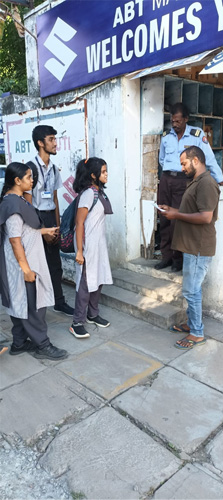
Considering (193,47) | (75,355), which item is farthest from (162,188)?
(75,355)

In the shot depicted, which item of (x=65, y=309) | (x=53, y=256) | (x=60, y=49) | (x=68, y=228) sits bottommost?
(x=65, y=309)

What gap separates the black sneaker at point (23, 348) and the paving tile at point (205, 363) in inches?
46.5

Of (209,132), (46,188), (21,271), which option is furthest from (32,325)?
(209,132)

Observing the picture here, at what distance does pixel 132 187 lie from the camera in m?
4.40

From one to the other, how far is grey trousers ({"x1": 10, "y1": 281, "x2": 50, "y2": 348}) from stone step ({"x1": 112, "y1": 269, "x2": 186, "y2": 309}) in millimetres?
1332

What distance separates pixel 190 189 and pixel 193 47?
1478 millimetres

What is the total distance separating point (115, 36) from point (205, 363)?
3.52 meters

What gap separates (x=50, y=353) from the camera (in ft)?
10.0

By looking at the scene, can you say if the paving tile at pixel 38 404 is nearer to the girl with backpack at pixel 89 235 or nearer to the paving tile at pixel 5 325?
the girl with backpack at pixel 89 235

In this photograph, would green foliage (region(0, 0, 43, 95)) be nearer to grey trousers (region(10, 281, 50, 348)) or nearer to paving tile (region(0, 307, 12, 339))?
paving tile (region(0, 307, 12, 339))

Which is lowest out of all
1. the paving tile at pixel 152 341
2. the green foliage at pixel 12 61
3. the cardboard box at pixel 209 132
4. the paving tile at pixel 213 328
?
the paving tile at pixel 152 341

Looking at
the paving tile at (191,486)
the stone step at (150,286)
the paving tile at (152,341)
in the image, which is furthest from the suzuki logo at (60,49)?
the paving tile at (191,486)

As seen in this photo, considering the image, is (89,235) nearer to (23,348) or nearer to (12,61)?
(23,348)

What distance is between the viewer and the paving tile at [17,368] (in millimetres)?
2797
